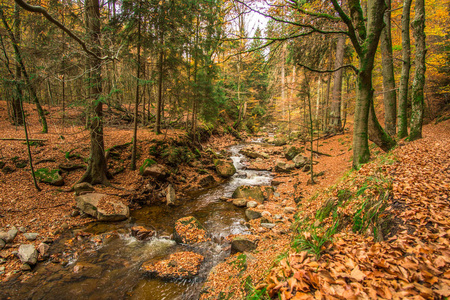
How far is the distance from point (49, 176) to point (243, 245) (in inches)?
314

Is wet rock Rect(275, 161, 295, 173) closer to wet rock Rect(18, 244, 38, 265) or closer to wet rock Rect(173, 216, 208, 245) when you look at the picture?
wet rock Rect(173, 216, 208, 245)

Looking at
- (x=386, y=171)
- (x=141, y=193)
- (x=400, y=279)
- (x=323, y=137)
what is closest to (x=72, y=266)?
(x=141, y=193)

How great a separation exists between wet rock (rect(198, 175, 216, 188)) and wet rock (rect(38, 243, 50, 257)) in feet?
20.5

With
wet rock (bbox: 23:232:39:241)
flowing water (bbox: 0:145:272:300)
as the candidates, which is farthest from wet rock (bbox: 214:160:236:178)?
wet rock (bbox: 23:232:39:241)

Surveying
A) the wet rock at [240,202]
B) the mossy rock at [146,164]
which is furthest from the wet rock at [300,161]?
the mossy rock at [146,164]

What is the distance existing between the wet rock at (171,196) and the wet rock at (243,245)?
3.98 meters

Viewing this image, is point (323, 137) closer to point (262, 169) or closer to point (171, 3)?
point (262, 169)

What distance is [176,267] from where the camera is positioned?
14.5 feet

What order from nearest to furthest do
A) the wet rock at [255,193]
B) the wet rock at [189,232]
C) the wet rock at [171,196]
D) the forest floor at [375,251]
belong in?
the forest floor at [375,251], the wet rock at [189,232], the wet rock at [171,196], the wet rock at [255,193]

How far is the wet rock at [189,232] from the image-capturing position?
549 centimetres

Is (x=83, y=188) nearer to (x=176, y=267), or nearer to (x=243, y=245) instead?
(x=176, y=267)

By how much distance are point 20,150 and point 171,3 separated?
904cm

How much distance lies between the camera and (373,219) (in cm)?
263

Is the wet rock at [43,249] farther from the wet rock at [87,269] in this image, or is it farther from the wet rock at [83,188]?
the wet rock at [83,188]
